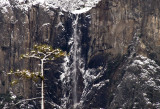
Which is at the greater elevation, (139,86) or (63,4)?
(63,4)

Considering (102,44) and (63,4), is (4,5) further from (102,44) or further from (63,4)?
(102,44)

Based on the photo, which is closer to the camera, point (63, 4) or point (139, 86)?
point (139, 86)

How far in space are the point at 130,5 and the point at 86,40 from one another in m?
8.93

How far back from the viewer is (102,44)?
75.9 m

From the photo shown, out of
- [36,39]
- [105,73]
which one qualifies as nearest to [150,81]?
[105,73]

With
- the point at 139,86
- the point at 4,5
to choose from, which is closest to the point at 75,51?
the point at 139,86

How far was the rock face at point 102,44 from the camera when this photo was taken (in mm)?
70625

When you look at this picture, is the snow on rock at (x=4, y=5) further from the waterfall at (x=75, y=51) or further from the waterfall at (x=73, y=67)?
the waterfall at (x=75, y=51)

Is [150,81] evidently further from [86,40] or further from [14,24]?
[14,24]

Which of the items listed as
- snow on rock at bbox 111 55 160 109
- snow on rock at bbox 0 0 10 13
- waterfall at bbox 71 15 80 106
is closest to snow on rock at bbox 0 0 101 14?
snow on rock at bbox 0 0 10 13

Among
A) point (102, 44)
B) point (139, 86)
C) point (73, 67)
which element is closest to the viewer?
point (139, 86)

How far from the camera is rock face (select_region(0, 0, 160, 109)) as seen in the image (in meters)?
70.6

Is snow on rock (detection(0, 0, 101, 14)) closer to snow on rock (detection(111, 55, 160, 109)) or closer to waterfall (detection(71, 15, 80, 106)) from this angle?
waterfall (detection(71, 15, 80, 106))

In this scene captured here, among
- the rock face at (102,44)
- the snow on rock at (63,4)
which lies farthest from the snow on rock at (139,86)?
the snow on rock at (63,4)
